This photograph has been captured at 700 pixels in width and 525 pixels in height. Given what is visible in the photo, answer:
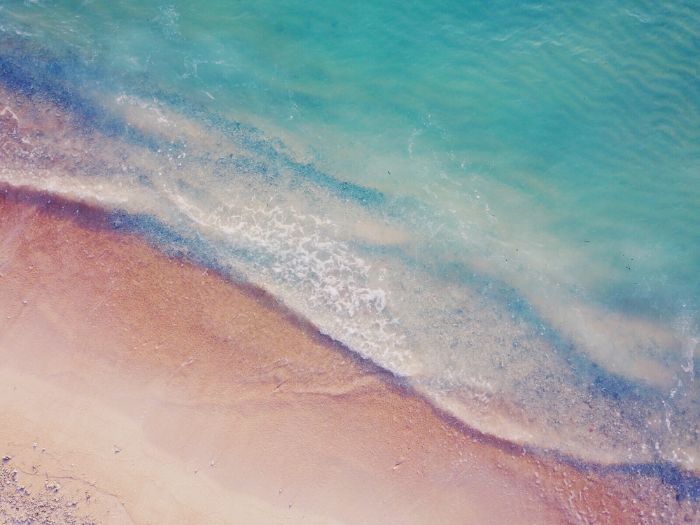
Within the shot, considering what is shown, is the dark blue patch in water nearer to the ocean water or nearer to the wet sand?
the ocean water

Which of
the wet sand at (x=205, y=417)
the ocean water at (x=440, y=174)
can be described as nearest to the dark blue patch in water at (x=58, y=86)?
the ocean water at (x=440, y=174)

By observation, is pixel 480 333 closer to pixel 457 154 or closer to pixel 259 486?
pixel 457 154

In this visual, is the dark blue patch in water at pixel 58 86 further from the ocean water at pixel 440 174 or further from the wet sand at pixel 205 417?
the wet sand at pixel 205 417

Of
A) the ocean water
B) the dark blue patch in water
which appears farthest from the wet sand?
the dark blue patch in water

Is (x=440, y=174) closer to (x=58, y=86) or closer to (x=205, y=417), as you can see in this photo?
(x=205, y=417)

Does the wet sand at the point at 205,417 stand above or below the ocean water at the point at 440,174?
below
